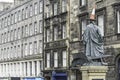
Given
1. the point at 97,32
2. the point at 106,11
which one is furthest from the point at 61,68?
the point at 97,32

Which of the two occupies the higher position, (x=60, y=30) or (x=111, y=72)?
(x=60, y=30)

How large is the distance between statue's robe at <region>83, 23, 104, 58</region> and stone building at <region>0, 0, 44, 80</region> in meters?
35.6

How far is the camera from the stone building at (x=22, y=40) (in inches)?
2212

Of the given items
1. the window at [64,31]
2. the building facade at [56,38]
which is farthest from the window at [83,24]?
the window at [64,31]

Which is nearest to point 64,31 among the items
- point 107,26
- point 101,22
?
point 101,22

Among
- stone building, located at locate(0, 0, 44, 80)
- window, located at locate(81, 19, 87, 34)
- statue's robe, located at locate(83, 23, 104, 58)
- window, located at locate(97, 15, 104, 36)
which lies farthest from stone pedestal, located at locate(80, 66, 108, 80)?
stone building, located at locate(0, 0, 44, 80)

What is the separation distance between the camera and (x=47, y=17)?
51500mm

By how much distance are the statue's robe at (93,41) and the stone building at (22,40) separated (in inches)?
1400

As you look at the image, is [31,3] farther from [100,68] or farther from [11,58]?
[100,68]

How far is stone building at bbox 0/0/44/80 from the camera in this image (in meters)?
56.2

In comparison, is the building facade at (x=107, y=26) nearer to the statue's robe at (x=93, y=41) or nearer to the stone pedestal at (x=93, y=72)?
the statue's robe at (x=93, y=41)

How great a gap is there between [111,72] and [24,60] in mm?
28765

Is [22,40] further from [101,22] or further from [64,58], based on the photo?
[101,22]

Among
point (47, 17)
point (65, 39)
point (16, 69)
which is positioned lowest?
point (16, 69)
